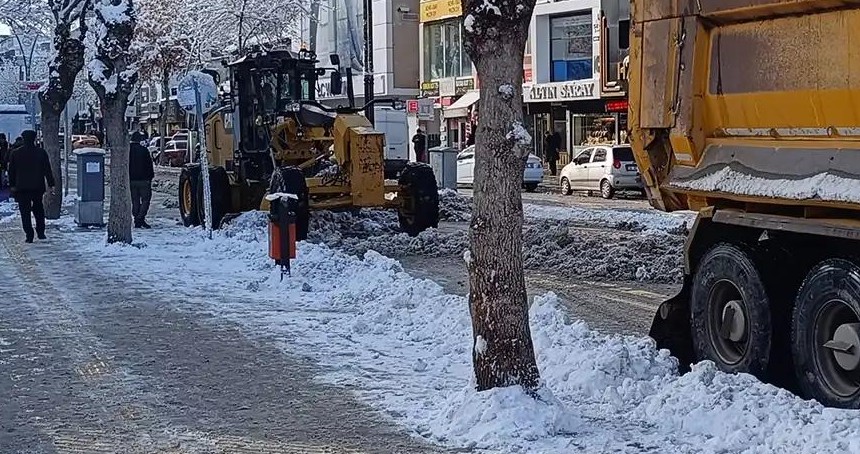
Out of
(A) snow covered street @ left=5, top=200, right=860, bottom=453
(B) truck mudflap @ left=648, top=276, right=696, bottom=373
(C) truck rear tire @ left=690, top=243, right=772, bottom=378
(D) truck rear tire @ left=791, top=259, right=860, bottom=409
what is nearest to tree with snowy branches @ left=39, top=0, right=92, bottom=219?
(A) snow covered street @ left=5, top=200, right=860, bottom=453

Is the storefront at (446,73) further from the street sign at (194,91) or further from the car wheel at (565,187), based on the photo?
the street sign at (194,91)

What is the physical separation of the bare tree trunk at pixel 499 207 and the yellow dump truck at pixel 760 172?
1.58 meters

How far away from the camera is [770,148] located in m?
7.87

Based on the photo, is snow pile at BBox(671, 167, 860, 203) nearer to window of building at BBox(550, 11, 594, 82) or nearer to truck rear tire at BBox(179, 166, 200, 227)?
truck rear tire at BBox(179, 166, 200, 227)

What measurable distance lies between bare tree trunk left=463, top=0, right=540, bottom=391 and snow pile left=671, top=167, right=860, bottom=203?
1511mm

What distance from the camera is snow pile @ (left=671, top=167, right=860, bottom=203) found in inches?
271

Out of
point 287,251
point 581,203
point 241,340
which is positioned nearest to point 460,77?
point 581,203

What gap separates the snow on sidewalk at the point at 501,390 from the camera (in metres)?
6.86

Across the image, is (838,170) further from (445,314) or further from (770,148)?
(445,314)

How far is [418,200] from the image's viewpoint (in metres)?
19.8

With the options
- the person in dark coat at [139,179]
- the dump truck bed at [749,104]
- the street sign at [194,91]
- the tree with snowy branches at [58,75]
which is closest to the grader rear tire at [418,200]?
the street sign at [194,91]

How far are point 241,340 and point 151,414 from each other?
260cm

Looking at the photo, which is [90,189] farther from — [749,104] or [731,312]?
[749,104]

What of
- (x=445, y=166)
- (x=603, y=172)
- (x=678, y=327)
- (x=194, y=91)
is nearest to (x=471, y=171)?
(x=603, y=172)
